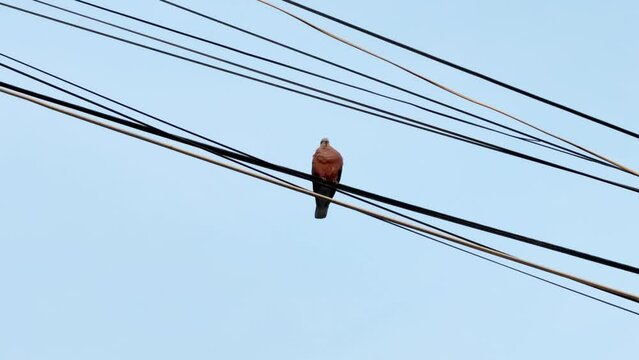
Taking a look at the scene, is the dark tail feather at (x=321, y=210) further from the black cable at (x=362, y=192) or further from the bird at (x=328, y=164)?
the black cable at (x=362, y=192)

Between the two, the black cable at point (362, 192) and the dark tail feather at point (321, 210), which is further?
the dark tail feather at point (321, 210)

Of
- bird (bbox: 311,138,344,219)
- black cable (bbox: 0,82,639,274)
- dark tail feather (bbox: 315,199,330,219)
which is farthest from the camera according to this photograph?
dark tail feather (bbox: 315,199,330,219)

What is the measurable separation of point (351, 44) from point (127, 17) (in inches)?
60.6

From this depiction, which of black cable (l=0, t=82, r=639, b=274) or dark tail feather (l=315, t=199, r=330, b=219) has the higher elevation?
dark tail feather (l=315, t=199, r=330, b=219)

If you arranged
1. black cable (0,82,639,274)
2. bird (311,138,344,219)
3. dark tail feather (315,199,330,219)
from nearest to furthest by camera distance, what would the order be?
black cable (0,82,639,274) → bird (311,138,344,219) → dark tail feather (315,199,330,219)

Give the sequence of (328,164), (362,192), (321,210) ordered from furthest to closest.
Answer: (321,210)
(328,164)
(362,192)

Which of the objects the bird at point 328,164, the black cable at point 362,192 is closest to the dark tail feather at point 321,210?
the bird at point 328,164

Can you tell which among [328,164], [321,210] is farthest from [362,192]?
[321,210]

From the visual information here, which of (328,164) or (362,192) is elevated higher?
(328,164)

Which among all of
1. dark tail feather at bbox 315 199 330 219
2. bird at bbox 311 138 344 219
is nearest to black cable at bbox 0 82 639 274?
bird at bbox 311 138 344 219

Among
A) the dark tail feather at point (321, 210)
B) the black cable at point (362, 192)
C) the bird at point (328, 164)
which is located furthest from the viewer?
the dark tail feather at point (321, 210)

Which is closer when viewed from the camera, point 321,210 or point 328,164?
point 328,164

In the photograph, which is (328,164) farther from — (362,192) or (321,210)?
(362,192)

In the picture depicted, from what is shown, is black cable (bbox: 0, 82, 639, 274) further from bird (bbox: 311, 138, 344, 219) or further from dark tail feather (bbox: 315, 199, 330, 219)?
dark tail feather (bbox: 315, 199, 330, 219)
